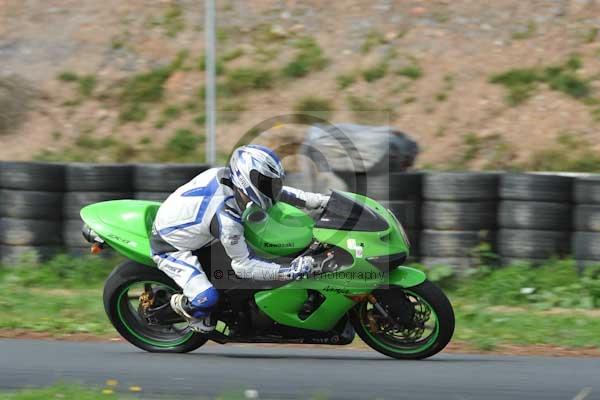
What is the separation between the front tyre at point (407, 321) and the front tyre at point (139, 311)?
3.88 feet

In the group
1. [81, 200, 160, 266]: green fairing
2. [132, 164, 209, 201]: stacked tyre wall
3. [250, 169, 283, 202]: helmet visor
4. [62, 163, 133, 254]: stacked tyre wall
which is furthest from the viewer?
[62, 163, 133, 254]: stacked tyre wall

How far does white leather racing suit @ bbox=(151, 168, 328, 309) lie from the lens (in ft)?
21.6

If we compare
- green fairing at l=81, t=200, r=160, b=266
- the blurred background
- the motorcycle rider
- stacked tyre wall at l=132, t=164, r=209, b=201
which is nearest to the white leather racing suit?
the motorcycle rider

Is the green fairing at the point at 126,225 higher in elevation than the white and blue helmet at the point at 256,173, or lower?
lower

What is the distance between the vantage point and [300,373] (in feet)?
21.0

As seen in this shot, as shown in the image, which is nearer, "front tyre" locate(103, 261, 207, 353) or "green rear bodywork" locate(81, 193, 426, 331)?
"green rear bodywork" locate(81, 193, 426, 331)

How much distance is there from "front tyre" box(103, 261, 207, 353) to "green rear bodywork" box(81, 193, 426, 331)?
0.12 m

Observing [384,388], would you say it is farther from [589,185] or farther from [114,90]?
[114,90]

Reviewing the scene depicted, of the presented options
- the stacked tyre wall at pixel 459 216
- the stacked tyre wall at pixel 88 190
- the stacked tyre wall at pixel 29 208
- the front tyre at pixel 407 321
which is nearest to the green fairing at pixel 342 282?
the front tyre at pixel 407 321

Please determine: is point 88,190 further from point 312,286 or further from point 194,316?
point 312,286

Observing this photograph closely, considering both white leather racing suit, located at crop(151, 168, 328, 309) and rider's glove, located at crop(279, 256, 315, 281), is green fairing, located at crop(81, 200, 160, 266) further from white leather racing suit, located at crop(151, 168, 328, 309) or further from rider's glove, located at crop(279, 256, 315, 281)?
rider's glove, located at crop(279, 256, 315, 281)

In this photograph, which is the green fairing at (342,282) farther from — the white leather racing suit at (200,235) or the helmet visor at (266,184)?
the helmet visor at (266,184)

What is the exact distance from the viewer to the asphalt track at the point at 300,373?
586 centimetres

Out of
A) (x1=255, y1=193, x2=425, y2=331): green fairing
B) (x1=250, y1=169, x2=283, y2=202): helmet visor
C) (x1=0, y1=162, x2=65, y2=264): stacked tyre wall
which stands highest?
(x1=250, y1=169, x2=283, y2=202): helmet visor
